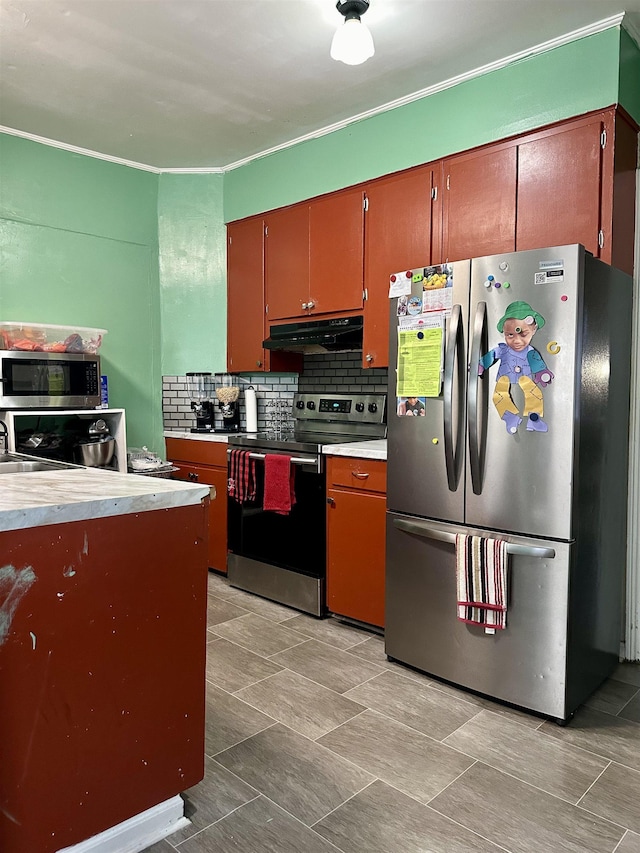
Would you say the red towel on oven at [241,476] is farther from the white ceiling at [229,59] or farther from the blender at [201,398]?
the white ceiling at [229,59]

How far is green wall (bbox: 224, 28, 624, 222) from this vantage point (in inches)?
101

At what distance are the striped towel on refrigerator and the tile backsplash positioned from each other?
179cm

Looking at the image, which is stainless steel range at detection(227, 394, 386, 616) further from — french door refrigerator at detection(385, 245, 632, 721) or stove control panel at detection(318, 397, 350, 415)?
french door refrigerator at detection(385, 245, 632, 721)

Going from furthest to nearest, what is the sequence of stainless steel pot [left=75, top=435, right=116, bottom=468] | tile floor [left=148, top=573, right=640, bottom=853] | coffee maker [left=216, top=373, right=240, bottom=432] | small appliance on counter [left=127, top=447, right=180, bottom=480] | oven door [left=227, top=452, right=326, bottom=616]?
coffee maker [left=216, top=373, right=240, bottom=432] < small appliance on counter [left=127, top=447, right=180, bottom=480] < stainless steel pot [left=75, top=435, right=116, bottom=468] < oven door [left=227, top=452, right=326, bottom=616] < tile floor [left=148, top=573, right=640, bottom=853]

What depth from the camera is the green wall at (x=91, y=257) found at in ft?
12.1

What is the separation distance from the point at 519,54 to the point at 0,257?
9.71 feet

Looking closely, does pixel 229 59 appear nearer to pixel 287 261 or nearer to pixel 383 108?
pixel 383 108

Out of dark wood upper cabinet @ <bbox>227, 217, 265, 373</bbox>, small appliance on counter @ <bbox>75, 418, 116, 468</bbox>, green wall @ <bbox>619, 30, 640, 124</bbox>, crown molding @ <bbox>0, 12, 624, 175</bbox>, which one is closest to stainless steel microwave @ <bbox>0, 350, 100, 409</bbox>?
small appliance on counter @ <bbox>75, 418, 116, 468</bbox>

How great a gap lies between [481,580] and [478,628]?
8.4 inches

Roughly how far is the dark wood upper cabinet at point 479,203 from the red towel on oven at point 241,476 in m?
1.53

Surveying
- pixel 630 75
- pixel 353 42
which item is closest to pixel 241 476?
pixel 353 42

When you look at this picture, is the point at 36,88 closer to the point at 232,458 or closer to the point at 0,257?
the point at 0,257

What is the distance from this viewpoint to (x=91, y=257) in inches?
158

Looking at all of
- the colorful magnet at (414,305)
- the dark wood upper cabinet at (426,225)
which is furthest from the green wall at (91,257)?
the colorful magnet at (414,305)
